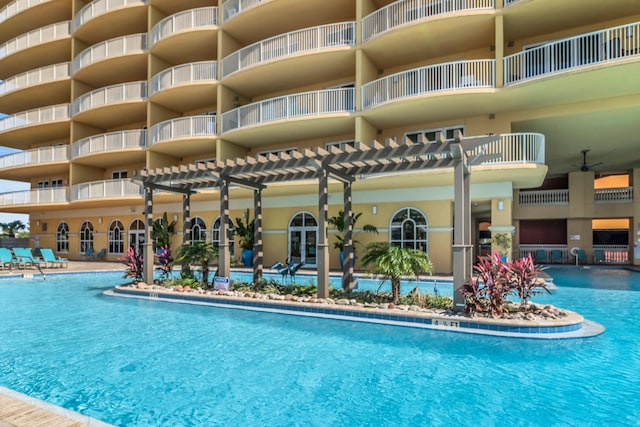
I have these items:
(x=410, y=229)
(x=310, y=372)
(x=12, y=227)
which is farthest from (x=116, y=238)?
(x=12, y=227)

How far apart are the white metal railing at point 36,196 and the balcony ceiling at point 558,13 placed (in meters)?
25.7

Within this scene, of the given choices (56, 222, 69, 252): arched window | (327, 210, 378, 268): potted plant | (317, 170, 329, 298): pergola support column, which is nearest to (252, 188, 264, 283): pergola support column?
(317, 170, 329, 298): pergola support column

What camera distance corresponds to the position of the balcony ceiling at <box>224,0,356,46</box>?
16.1 m

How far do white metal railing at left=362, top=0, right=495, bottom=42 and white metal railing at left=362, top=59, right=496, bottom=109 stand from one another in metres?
1.83

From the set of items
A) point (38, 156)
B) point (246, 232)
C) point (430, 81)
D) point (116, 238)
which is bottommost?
point (116, 238)

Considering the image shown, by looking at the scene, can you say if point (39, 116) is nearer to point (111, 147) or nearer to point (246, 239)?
point (111, 147)

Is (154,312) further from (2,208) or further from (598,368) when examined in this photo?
(2,208)

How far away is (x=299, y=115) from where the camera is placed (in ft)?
51.1

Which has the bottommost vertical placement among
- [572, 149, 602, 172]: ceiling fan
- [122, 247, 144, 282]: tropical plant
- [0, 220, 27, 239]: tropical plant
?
[122, 247, 144, 282]: tropical plant

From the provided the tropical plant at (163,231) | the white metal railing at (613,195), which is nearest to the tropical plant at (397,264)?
the tropical plant at (163,231)

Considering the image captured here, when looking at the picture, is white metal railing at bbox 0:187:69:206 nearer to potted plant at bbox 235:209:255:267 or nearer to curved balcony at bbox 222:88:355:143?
potted plant at bbox 235:209:255:267

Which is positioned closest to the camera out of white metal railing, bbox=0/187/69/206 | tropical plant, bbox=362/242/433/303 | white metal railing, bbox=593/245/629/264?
tropical plant, bbox=362/242/433/303

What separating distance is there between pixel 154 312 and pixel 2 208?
25.2m

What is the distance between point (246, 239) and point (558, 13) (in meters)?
15.4
